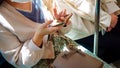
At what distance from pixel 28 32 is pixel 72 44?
10.3 inches

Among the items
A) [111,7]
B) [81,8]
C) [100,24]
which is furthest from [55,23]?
[111,7]

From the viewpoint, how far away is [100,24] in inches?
61.0

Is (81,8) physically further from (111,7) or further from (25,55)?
(25,55)

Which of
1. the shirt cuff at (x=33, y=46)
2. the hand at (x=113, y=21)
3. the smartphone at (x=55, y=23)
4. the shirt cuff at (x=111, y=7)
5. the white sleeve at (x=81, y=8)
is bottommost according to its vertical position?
the hand at (x=113, y=21)

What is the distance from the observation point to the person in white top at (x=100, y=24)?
149cm

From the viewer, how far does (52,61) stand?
124 centimetres

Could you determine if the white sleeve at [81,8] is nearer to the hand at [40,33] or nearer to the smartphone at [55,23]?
the smartphone at [55,23]

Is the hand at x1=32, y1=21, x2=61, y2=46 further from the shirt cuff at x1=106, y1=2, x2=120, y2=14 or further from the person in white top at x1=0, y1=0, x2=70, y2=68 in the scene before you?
the shirt cuff at x1=106, y1=2, x2=120, y2=14

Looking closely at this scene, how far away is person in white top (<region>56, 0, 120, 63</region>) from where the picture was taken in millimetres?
1491

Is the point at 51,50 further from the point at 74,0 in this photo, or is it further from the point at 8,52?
the point at 74,0

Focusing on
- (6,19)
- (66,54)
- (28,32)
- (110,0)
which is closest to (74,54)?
(66,54)

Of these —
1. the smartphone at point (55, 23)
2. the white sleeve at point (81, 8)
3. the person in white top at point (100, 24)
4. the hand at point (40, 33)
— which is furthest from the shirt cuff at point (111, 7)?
the hand at point (40, 33)

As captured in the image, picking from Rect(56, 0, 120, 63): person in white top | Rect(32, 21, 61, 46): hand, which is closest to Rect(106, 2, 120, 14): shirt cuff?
Rect(56, 0, 120, 63): person in white top

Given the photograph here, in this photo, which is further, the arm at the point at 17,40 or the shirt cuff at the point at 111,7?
the shirt cuff at the point at 111,7
